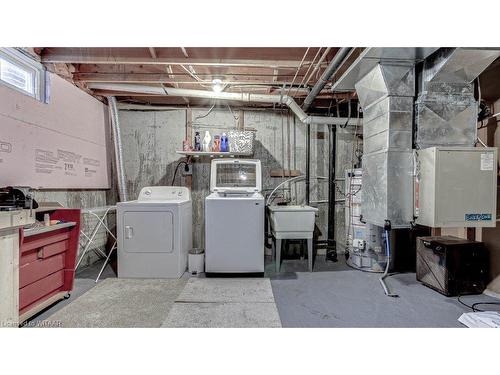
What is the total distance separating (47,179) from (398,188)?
12.1 feet

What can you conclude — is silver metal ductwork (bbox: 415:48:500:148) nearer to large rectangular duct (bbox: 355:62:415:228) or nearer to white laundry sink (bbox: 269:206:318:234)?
large rectangular duct (bbox: 355:62:415:228)

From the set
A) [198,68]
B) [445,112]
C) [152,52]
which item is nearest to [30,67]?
[152,52]

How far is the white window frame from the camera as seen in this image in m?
2.38

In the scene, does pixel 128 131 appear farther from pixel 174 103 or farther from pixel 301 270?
pixel 301 270

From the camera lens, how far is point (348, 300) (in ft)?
7.96

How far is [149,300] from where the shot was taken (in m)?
2.40

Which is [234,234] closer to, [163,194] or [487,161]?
[163,194]

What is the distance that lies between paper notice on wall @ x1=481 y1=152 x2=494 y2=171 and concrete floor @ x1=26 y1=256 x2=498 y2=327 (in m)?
1.27

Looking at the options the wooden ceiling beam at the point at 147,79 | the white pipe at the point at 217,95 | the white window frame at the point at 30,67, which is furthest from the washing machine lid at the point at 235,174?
the white window frame at the point at 30,67

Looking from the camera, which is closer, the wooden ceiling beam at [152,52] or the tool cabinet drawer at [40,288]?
the tool cabinet drawer at [40,288]

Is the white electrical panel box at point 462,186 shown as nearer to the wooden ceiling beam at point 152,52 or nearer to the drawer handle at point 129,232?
the wooden ceiling beam at point 152,52

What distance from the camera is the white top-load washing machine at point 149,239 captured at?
2.95 metres
